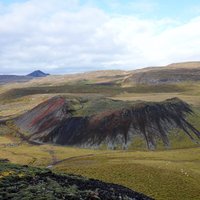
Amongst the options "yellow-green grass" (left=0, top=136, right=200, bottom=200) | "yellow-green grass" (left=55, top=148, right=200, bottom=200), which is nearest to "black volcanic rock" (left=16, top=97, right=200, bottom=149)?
"yellow-green grass" (left=0, top=136, right=200, bottom=200)

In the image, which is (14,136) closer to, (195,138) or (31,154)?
(31,154)

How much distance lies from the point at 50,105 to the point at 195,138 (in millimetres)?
68901

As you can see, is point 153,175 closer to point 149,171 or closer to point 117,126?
point 149,171

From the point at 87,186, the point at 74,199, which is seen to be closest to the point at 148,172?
the point at 87,186

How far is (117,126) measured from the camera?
124 metres

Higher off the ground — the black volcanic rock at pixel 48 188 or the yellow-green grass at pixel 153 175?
the black volcanic rock at pixel 48 188

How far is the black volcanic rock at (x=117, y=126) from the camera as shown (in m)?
120

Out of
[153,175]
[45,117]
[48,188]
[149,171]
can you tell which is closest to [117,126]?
[45,117]

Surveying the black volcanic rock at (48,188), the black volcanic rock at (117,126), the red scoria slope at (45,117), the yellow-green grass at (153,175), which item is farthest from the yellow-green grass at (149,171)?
the red scoria slope at (45,117)

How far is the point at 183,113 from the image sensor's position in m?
136

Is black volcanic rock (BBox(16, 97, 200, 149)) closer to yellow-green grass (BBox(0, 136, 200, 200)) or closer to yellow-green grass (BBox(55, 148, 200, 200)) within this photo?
yellow-green grass (BBox(0, 136, 200, 200))

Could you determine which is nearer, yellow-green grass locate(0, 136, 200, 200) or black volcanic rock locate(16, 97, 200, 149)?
yellow-green grass locate(0, 136, 200, 200)

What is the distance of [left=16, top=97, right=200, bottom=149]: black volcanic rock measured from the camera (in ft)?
392

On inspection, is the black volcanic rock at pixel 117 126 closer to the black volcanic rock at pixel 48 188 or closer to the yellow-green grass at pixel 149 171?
the yellow-green grass at pixel 149 171
